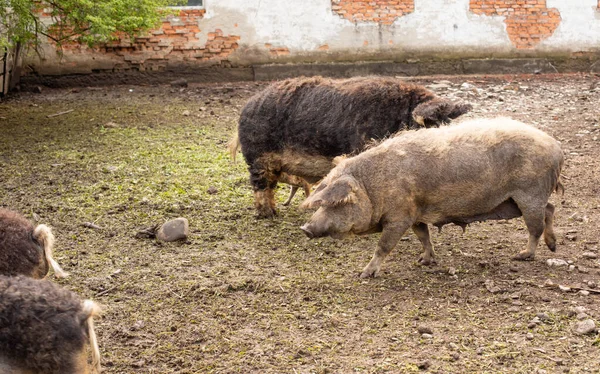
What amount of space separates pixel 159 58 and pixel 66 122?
431cm

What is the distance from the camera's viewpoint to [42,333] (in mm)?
3824

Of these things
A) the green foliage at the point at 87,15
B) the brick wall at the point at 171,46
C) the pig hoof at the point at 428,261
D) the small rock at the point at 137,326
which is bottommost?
the pig hoof at the point at 428,261

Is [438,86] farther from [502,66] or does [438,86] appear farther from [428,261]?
[428,261]

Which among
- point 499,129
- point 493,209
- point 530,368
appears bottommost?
point 530,368

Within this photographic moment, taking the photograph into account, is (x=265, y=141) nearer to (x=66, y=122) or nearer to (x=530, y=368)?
(x=530, y=368)

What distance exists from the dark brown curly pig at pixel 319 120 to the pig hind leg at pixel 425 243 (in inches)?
38.0

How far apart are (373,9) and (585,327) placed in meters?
12.4

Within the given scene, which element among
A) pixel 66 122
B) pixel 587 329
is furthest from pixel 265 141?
pixel 66 122

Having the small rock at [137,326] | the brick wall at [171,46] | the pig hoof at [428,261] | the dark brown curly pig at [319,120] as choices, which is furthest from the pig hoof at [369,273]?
the brick wall at [171,46]

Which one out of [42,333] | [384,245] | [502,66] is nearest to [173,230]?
[384,245]

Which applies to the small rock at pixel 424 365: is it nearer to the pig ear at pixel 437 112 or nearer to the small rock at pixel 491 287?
the small rock at pixel 491 287

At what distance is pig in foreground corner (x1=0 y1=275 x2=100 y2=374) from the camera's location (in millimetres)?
3814

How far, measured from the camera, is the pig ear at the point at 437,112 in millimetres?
6688

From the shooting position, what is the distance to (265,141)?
777 centimetres
